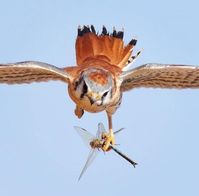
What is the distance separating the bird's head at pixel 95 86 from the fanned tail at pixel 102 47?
115 centimetres

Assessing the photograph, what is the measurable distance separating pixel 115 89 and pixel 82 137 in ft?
6.27

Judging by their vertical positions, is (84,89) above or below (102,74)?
below

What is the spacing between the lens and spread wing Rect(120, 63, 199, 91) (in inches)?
765

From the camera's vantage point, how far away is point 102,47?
2058 centimetres

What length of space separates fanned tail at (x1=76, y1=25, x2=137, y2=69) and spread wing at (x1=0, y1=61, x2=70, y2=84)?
778 millimetres

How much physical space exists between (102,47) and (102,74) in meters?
1.93

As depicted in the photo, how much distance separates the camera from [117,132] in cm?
2147

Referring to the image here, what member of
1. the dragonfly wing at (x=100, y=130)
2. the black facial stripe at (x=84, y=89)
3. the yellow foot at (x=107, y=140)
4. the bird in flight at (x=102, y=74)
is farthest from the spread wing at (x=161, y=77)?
the black facial stripe at (x=84, y=89)

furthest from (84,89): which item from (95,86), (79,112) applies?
(79,112)

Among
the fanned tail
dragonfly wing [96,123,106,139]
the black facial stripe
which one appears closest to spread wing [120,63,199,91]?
the fanned tail

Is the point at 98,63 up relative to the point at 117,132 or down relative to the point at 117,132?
up

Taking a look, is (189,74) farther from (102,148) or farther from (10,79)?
(10,79)

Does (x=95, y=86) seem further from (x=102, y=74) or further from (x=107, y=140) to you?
(x=107, y=140)

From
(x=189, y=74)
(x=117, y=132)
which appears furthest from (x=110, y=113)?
(x=189, y=74)
